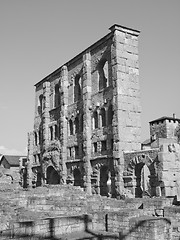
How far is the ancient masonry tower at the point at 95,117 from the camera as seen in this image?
25.6 metres

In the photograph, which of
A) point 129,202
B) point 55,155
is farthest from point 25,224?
point 55,155

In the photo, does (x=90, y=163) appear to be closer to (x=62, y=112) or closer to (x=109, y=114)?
(x=109, y=114)

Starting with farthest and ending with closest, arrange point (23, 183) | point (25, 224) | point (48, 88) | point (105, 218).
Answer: point (23, 183)
point (48, 88)
point (105, 218)
point (25, 224)

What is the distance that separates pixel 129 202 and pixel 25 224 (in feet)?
36.4

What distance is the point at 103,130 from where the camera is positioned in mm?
27109

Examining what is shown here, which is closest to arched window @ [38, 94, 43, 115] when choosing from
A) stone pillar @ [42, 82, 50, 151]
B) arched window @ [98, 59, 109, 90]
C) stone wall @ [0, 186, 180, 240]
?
stone pillar @ [42, 82, 50, 151]

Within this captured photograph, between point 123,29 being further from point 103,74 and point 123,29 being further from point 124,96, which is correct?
point 124,96

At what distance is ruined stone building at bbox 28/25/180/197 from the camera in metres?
23.8

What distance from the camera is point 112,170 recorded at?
25.2m

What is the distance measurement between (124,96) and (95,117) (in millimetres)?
4087

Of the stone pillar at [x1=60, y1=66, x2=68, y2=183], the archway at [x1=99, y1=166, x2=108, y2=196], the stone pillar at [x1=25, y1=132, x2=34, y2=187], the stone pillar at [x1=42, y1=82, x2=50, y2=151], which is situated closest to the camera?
the archway at [x1=99, y1=166, x2=108, y2=196]

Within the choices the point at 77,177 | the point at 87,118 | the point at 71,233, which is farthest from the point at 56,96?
the point at 71,233

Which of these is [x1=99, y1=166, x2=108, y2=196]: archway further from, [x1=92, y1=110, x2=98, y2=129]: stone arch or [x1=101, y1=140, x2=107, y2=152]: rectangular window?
[x1=92, y1=110, x2=98, y2=129]: stone arch

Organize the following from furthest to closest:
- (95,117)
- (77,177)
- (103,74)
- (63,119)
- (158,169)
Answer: (63,119) < (77,177) < (103,74) < (95,117) < (158,169)
